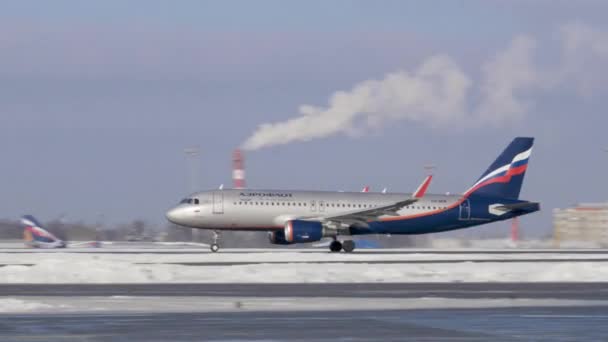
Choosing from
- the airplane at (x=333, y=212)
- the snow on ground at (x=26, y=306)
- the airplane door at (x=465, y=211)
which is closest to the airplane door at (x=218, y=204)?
the airplane at (x=333, y=212)

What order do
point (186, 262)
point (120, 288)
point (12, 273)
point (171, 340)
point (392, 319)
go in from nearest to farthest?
point (171, 340), point (392, 319), point (120, 288), point (12, 273), point (186, 262)

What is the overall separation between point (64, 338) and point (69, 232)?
8831 centimetres

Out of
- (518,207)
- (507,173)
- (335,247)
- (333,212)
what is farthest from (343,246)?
(507,173)

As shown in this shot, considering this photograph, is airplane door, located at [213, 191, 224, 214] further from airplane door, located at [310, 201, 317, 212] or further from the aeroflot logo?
airplane door, located at [310, 201, 317, 212]

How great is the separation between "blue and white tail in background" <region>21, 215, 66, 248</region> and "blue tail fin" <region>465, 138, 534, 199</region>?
33.0 m

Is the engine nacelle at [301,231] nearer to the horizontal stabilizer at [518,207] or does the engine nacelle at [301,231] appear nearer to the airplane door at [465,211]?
the airplane door at [465,211]

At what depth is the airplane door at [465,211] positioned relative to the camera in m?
60.9

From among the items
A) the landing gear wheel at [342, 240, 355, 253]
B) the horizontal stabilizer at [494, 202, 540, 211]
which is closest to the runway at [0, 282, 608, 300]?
the landing gear wheel at [342, 240, 355, 253]

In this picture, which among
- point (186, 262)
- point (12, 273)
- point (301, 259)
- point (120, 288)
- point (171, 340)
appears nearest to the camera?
point (171, 340)

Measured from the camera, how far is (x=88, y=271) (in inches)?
1358

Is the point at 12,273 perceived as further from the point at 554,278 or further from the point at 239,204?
the point at 239,204

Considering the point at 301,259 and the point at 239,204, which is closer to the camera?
the point at 301,259

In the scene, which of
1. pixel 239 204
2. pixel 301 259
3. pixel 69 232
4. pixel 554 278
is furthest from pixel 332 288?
pixel 69 232

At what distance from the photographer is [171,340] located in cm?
1691
